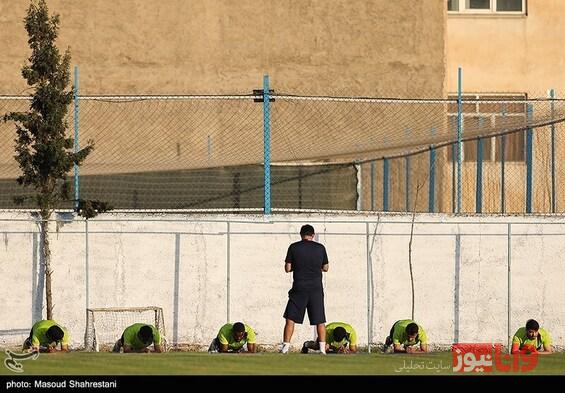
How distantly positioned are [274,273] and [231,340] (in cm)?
175

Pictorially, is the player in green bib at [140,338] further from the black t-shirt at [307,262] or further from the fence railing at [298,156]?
the fence railing at [298,156]

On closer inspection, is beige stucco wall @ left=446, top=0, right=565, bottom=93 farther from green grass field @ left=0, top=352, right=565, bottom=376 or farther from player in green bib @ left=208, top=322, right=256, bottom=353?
green grass field @ left=0, top=352, right=565, bottom=376

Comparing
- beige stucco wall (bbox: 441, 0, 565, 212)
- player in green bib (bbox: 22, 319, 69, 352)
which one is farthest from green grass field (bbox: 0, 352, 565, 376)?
beige stucco wall (bbox: 441, 0, 565, 212)

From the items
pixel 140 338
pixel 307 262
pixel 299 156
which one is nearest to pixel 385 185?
pixel 299 156

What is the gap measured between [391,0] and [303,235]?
1703 centimetres

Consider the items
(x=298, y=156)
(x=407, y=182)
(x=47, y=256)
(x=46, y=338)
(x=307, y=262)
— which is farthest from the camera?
(x=407, y=182)

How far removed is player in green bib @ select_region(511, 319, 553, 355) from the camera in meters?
20.6

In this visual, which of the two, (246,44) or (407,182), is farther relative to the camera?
(246,44)

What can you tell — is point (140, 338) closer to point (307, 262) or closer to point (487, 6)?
point (307, 262)

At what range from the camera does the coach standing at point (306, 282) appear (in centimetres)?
1959

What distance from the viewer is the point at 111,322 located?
22266 millimetres

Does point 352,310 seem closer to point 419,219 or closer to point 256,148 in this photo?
point 419,219

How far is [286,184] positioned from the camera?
102 feet

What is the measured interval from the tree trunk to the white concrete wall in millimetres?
139
